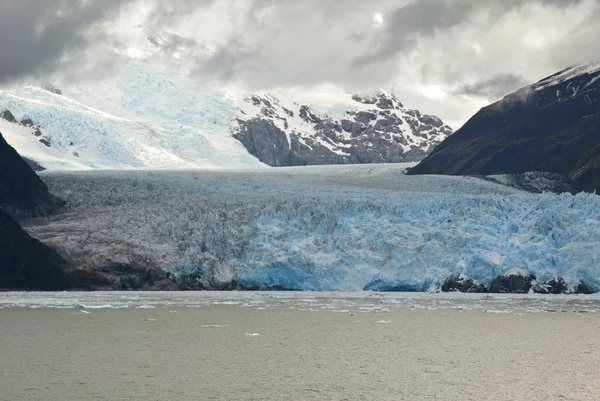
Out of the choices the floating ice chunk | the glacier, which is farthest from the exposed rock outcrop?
the floating ice chunk

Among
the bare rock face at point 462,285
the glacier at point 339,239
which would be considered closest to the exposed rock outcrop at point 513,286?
the bare rock face at point 462,285

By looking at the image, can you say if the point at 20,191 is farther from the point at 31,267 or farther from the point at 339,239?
the point at 339,239

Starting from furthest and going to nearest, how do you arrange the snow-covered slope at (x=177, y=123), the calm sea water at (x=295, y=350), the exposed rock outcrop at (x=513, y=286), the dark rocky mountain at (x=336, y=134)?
1. the dark rocky mountain at (x=336, y=134)
2. the snow-covered slope at (x=177, y=123)
3. the exposed rock outcrop at (x=513, y=286)
4. the calm sea water at (x=295, y=350)

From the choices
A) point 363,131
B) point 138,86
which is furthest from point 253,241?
point 363,131

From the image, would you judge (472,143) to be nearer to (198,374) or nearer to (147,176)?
(147,176)

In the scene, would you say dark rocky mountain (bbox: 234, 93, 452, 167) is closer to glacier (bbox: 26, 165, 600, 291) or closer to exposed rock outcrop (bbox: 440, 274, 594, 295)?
glacier (bbox: 26, 165, 600, 291)

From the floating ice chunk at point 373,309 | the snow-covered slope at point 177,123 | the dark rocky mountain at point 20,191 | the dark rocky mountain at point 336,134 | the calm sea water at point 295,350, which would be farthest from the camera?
the dark rocky mountain at point 336,134

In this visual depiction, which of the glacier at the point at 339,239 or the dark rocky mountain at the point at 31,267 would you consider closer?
the dark rocky mountain at the point at 31,267

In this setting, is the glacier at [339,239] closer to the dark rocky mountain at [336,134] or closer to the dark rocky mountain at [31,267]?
the dark rocky mountain at [31,267]
